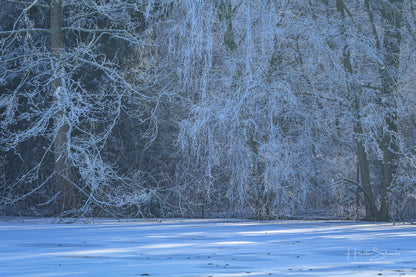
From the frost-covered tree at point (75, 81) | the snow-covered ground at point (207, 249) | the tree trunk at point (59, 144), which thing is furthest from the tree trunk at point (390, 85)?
the tree trunk at point (59, 144)

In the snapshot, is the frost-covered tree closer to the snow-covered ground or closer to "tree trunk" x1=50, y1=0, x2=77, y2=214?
"tree trunk" x1=50, y1=0, x2=77, y2=214

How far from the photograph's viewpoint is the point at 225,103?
43.1 feet

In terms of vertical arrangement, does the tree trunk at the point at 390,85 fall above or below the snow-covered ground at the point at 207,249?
above

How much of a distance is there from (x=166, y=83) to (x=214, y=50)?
1862 mm

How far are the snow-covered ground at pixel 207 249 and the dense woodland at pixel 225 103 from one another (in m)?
1.05

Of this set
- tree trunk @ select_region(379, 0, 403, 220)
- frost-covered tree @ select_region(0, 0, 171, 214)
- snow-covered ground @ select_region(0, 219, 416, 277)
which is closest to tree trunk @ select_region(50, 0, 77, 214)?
frost-covered tree @ select_region(0, 0, 171, 214)

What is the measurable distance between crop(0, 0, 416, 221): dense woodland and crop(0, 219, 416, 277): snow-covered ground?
3.45 ft

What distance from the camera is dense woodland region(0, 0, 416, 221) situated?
13.0m

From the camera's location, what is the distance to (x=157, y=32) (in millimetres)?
15164

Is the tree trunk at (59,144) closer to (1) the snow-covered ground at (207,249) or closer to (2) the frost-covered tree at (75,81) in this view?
(2) the frost-covered tree at (75,81)

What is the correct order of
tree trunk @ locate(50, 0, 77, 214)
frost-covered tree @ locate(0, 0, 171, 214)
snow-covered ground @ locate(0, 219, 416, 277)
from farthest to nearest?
tree trunk @ locate(50, 0, 77, 214), frost-covered tree @ locate(0, 0, 171, 214), snow-covered ground @ locate(0, 219, 416, 277)

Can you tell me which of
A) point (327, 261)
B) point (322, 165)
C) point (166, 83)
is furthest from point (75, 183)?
point (327, 261)

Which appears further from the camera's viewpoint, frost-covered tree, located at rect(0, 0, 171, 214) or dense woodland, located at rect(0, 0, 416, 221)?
frost-covered tree, located at rect(0, 0, 171, 214)

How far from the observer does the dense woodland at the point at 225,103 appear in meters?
13.0
